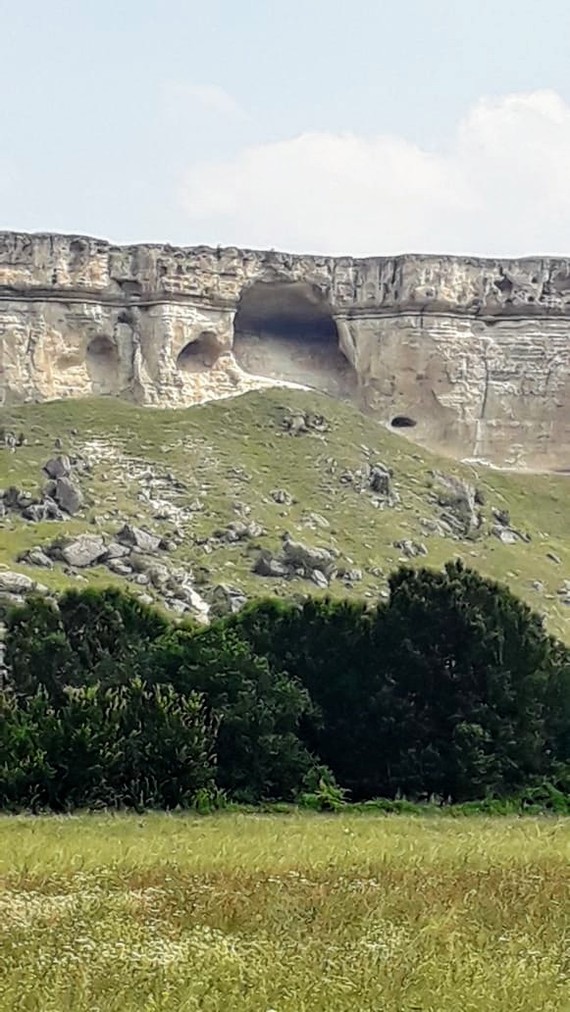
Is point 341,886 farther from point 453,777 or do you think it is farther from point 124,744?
point 453,777

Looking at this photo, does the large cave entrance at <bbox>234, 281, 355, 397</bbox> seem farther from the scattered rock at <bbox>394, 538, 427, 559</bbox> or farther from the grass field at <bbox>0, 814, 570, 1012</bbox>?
the grass field at <bbox>0, 814, 570, 1012</bbox>

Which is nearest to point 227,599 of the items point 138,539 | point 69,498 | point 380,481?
point 138,539

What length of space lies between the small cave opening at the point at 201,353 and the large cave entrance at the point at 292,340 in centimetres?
264

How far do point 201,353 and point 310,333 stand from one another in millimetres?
→ 7105

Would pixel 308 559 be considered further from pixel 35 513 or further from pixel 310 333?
pixel 310 333

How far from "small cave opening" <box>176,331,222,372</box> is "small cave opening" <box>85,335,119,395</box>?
10.2ft

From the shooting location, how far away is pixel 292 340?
7931 cm

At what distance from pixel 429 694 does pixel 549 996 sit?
899 inches

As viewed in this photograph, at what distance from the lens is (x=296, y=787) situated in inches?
1134

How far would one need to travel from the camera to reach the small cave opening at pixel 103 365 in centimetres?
7281

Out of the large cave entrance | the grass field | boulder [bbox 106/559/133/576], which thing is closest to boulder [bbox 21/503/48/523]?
boulder [bbox 106/559/133/576]

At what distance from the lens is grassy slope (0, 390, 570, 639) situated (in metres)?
58.7

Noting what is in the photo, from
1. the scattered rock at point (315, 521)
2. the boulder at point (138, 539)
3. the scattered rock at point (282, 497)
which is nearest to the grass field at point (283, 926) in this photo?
the boulder at point (138, 539)

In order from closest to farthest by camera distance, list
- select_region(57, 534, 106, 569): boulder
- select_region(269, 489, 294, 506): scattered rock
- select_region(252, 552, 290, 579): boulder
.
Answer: select_region(57, 534, 106, 569): boulder → select_region(252, 552, 290, 579): boulder → select_region(269, 489, 294, 506): scattered rock
